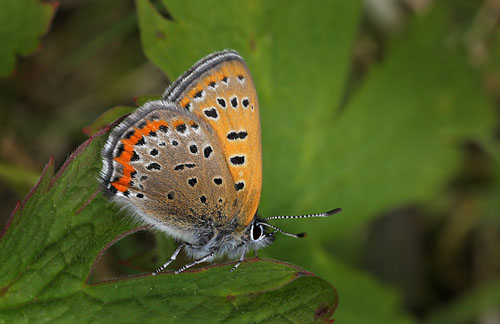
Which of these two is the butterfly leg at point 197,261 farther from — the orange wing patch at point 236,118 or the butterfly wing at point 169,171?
the orange wing patch at point 236,118

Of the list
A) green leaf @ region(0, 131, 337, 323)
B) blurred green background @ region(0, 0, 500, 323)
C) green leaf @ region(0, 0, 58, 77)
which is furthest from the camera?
blurred green background @ region(0, 0, 500, 323)

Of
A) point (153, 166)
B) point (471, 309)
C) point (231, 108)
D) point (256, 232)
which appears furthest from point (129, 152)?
point (471, 309)

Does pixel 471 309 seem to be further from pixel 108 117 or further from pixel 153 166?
pixel 108 117

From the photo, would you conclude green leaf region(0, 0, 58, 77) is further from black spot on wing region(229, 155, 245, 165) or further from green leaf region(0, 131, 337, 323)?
black spot on wing region(229, 155, 245, 165)

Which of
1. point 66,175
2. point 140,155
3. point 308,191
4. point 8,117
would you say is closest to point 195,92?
point 140,155

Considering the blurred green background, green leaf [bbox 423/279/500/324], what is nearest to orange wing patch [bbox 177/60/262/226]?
the blurred green background

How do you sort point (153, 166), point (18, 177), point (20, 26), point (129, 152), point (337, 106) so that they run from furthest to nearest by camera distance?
point (337, 106) → point (18, 177) → point (20, 26) → point (153, 166) → point (129, 152)
